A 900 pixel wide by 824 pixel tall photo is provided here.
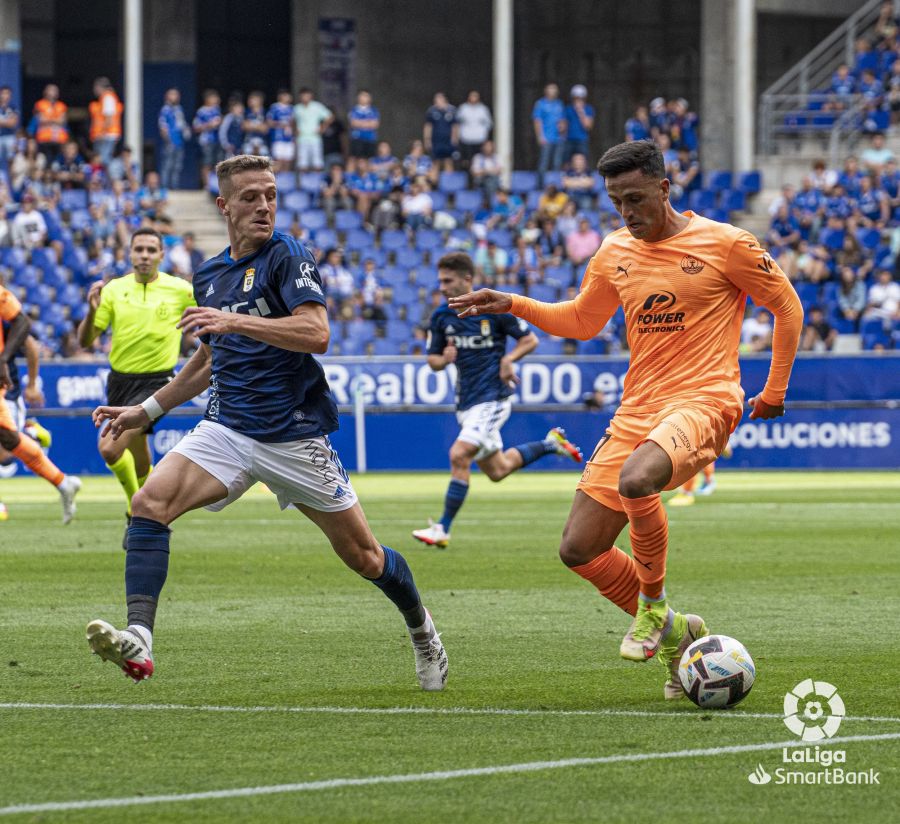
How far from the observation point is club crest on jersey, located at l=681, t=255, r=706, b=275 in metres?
7.53

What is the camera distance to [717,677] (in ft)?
22.2

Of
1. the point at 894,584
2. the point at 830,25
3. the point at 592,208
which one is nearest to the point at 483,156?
the point at 592,208

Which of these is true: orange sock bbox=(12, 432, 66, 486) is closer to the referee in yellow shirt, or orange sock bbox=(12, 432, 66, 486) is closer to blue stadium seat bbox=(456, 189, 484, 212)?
the referee in yellow shirt

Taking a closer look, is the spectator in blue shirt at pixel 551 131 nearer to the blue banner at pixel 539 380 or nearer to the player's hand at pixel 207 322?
the blue banner at pixel 539 380

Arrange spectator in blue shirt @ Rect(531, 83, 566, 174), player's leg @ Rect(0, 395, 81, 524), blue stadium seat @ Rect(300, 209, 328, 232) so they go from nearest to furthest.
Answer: player's leg @ Rect(0, 395, 81, 524)
blue stadium seat @ Rect(300, 209, 328, 232)
spectator in blue shirt @ Rect(531, 83, 566, 174)

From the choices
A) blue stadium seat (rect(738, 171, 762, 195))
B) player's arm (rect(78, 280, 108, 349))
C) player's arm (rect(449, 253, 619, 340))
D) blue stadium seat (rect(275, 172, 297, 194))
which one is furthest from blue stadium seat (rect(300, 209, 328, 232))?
player's arm (rect(449, 253, 619, 340))

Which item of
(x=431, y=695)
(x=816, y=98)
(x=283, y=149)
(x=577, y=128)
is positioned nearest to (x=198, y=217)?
(x=283, y=149)

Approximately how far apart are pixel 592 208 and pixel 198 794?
27852 millimetres

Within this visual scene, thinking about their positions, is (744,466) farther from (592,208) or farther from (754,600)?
(754,600)

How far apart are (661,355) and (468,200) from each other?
25016 millimetres

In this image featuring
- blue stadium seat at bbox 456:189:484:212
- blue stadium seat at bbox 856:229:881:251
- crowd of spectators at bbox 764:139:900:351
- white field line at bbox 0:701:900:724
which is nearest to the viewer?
white field line at bbox 0:701:900:724

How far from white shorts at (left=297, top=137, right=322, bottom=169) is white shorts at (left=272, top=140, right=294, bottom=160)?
18cm

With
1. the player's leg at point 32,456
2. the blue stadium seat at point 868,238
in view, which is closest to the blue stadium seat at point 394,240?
the blue stadium seat at point 868,238

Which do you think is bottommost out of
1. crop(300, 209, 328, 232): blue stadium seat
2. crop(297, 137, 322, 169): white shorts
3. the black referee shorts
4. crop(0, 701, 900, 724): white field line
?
crop(0, 701, 900, 724): white field line
